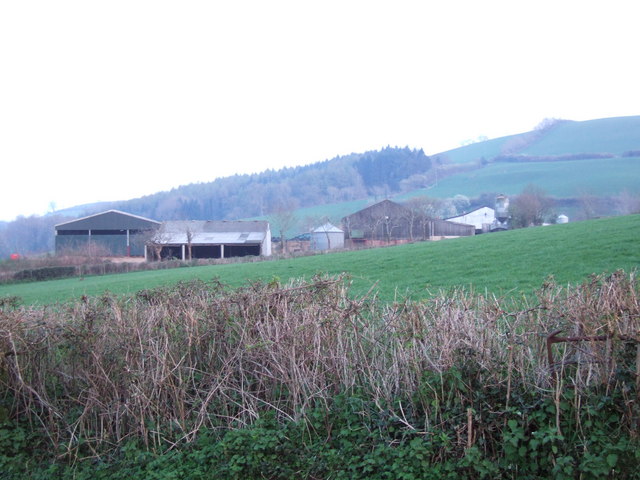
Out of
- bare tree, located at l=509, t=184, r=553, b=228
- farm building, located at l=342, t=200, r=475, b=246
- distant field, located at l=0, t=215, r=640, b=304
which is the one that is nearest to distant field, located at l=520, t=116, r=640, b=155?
bare tree, located at l=509, t=184, r=553, b=228

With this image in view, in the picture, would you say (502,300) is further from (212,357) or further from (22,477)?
(22,477)

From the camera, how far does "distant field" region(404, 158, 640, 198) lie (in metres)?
80.9

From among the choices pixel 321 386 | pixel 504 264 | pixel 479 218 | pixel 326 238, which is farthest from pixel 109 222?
pixel 321 386

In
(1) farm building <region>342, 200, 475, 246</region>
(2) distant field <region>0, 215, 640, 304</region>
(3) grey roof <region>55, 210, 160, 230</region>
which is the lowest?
(2) distant field <region>0, 215, 640, 304</region>

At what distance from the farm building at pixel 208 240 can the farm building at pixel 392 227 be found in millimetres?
10200

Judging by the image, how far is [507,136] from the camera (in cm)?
14162

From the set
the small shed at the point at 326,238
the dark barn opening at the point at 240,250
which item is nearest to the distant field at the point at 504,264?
the dark barn opening at the point at 240,250

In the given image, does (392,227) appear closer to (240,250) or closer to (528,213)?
(528,213)

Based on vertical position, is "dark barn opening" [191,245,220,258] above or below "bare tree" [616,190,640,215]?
below

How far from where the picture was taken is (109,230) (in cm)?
6425

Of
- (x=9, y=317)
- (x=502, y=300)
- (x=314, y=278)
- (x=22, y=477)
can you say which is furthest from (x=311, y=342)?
(x=9, y=317)

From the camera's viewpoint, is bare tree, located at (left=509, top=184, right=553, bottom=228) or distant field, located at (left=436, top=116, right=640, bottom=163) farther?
distant field, located at (left=436, top=116, right=640, bottom=163)

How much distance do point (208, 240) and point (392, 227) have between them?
20386 mm

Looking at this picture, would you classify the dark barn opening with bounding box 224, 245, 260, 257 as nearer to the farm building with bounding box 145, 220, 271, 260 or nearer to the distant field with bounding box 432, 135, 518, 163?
the farm building with bounding box 145, 220, 271, 260
